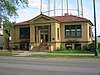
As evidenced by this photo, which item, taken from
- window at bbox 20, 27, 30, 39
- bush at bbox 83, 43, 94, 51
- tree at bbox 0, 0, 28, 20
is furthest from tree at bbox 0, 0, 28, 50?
window at bbox 20, 27, 30, 39

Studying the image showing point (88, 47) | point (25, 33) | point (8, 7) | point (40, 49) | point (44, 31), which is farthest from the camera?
point (25, 33)

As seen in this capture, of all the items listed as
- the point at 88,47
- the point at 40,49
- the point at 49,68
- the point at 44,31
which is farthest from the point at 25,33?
the point at 49,68

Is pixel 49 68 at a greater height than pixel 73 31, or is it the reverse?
pixel 73 31

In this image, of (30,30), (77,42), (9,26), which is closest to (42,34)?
(30,30)

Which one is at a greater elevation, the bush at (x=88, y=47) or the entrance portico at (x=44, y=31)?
the entrance portico at (x=44, y=31)

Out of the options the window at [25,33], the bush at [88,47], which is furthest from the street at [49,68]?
the window at [25,33]

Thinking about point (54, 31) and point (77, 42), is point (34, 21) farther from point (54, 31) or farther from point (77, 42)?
point (77, 42)

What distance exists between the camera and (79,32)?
48.7 metres

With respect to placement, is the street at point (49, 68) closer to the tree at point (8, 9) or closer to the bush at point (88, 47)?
the tree at point (8, 9)

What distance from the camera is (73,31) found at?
48.8 metres

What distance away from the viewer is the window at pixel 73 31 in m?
48.6

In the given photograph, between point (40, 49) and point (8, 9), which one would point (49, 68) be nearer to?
point (8, 9)

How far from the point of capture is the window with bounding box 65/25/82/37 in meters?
48.6

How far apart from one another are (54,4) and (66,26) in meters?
7.82
